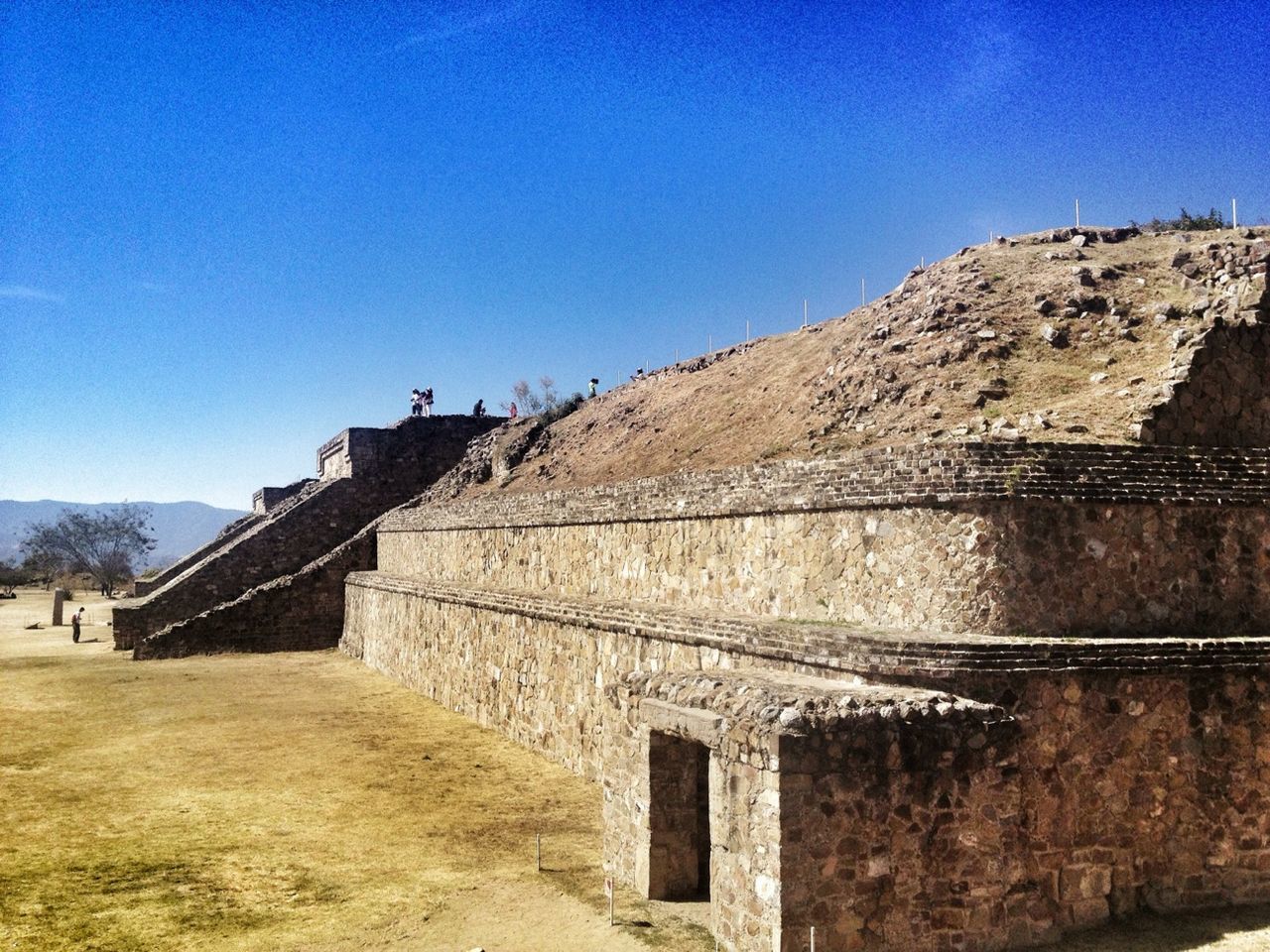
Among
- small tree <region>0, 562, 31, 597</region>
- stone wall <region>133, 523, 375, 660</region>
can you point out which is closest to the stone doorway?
stone wall <region>133, 523, 375, 660</region>

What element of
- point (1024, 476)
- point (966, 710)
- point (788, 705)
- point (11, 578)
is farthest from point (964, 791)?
point (11, 578)

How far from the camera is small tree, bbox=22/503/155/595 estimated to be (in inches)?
2650

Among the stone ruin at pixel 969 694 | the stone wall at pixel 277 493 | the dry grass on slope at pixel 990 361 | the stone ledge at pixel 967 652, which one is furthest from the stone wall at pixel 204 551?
the stone ledge at pixel 967 652

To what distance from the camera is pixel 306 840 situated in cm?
977

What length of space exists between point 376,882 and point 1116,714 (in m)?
6.15

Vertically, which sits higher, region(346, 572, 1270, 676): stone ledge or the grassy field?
region(346, 572, 1270, 676): stone ledge

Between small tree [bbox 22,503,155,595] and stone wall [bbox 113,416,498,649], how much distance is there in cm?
4099

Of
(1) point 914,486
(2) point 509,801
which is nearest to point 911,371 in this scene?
(1) point 914,486

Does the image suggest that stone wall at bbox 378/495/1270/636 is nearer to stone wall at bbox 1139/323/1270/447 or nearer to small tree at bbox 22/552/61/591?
stone wall at bbox 1139/323/1270/447

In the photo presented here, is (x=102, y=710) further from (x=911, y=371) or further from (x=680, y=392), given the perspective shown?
(x=911, y=371)

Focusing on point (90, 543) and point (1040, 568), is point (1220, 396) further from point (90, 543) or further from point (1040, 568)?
point (90, 543)

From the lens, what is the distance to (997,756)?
6.76 m

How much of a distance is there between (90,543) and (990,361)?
7276 cm

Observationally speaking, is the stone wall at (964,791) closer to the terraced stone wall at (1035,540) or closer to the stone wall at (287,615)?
the terraced stone wall at (1035,540)
